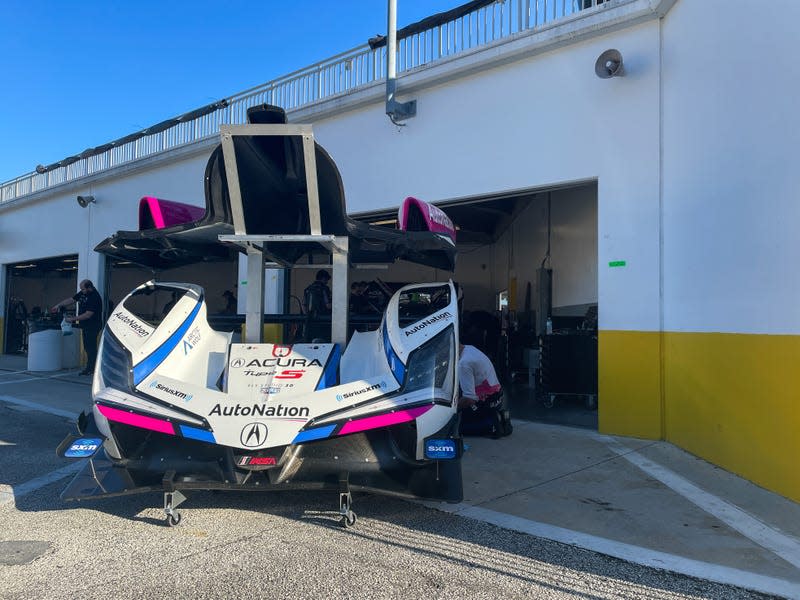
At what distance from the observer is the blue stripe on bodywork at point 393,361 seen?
364cm

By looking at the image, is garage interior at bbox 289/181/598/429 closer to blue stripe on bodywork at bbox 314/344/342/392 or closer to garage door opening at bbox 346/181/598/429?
garage door opening at bbox 346/181/598/429

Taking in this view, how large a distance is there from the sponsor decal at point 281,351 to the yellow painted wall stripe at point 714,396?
3.64 metres

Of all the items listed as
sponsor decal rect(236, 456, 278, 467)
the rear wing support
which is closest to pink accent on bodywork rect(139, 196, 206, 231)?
the rear wing support

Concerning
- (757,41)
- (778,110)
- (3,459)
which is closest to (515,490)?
(778,110)

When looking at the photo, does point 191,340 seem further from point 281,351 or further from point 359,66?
point 359,66

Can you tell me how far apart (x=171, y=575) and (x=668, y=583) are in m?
2.54

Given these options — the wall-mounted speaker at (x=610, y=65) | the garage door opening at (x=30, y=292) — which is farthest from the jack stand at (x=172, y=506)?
the garage door opening at (x=30, y=292)

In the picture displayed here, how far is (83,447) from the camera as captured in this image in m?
3.47

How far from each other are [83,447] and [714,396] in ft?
16.6

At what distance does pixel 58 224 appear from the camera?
15.3m

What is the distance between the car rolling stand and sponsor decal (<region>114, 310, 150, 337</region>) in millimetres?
1143

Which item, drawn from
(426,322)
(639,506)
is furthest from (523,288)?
(426,322)

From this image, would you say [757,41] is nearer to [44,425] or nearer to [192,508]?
[192,508]

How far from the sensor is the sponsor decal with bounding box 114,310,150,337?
4000 millimetres
